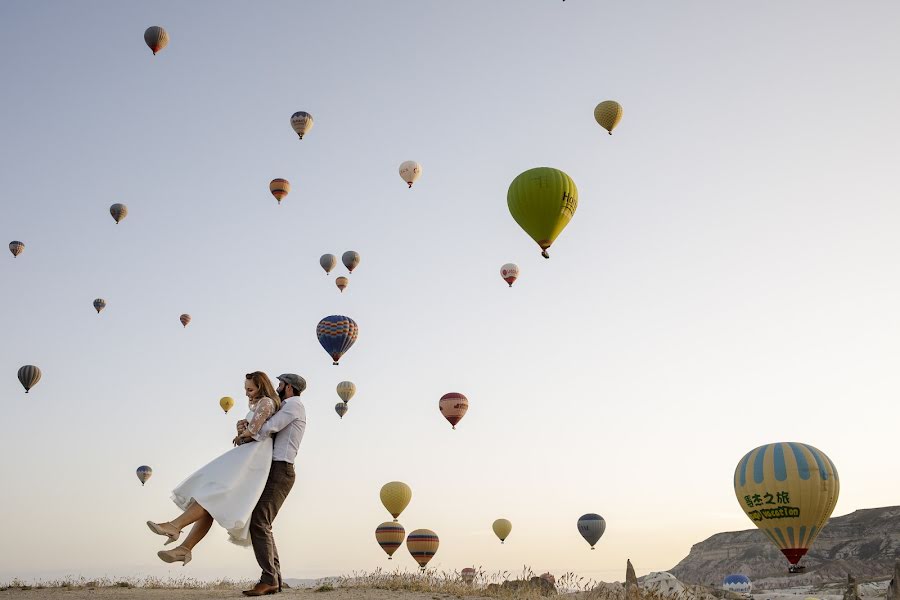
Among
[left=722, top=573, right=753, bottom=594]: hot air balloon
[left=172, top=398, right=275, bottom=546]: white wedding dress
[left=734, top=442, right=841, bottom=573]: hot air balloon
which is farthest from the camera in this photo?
[left=722, top=573, right=753, bottom=594]: hot air balloon

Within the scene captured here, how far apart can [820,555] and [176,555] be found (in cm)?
8265

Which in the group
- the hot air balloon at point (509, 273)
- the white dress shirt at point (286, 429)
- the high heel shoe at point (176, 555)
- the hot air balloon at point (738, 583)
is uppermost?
the hot air balloon at point (509, 273)

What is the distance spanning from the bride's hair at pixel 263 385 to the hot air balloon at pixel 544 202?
2387 cm

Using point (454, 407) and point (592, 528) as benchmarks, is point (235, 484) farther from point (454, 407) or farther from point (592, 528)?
point (592, 528)

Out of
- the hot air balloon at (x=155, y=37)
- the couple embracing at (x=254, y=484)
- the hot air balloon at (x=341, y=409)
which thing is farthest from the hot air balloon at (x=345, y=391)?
the couple embracing at (x=254, y=484)

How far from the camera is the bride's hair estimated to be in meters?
9.58

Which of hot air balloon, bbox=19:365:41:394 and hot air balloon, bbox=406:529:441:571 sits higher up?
hot air balloon, bbox=19:365:41:394

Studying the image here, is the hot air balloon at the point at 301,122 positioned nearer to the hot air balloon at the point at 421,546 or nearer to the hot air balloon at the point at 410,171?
the hot air balloon at the point at 410,171

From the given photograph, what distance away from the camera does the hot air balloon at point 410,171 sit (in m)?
51.4

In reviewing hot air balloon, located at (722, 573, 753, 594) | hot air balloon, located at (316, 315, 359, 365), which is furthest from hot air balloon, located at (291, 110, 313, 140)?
hot air balloon, located at (722, 573, 753, 594)

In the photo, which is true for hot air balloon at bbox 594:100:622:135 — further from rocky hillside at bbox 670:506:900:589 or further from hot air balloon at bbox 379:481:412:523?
rocky hillside at bbox 670:506:900:589

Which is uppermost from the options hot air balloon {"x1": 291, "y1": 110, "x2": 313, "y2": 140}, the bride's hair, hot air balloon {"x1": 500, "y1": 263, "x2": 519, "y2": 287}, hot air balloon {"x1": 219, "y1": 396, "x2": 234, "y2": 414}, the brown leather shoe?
hot air balloon {"x1": 291, "y1": 110, "x2": 313, "y2": 140}

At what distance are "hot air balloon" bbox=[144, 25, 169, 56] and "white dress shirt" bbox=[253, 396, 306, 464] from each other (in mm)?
43413

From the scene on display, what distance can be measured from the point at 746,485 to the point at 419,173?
89.2 feet
